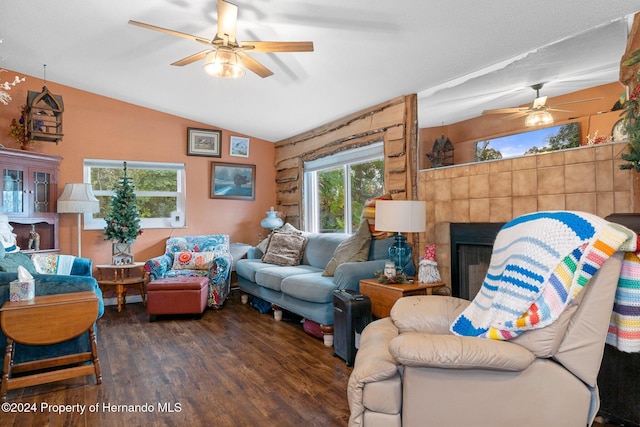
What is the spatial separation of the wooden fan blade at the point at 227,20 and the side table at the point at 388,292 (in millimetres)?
1988

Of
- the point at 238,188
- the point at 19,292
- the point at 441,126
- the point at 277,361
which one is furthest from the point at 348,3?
the point at 238,188

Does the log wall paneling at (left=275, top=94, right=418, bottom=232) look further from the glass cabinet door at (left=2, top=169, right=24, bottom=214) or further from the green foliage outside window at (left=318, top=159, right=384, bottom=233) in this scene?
the glass cabinet door at (left=2, top=169, right=24, bottom=214)

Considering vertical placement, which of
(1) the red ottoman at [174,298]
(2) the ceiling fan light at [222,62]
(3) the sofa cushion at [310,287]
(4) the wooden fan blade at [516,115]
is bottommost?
(1) the red ottoman at [174,298]

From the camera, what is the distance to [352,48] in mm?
2791

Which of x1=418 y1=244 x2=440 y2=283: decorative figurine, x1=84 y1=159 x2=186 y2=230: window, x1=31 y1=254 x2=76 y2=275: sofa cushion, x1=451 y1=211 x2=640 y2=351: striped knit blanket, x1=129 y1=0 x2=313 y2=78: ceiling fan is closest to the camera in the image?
x1=451 y1=211 x2=640 y2=351: striped knit blanket

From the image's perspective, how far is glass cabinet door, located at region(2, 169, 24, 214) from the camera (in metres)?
3.83

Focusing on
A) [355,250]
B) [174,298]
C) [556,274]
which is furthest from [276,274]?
[556,274]

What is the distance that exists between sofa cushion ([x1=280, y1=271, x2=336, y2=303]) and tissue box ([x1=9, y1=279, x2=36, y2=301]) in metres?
1.91

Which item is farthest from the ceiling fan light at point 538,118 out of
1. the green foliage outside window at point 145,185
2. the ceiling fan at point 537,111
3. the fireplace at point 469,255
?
the green foliage outside window at point 145,185

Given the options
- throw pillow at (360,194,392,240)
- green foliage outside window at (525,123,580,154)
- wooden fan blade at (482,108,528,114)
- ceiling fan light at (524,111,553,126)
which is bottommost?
throw pillow at (360,194,392,240)

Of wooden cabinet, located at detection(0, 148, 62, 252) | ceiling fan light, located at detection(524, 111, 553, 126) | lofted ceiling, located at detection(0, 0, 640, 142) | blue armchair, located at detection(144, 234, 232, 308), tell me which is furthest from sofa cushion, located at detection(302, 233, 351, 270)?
wooden cabinet, located at detection(0, 148, 62, 252)

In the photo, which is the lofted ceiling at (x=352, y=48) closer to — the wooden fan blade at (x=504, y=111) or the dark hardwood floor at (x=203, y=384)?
the wooden fan blade at (x=504, y=111)

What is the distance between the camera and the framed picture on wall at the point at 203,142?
17.1ft

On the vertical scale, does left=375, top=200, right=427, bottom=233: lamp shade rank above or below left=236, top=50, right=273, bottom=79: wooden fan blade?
below
